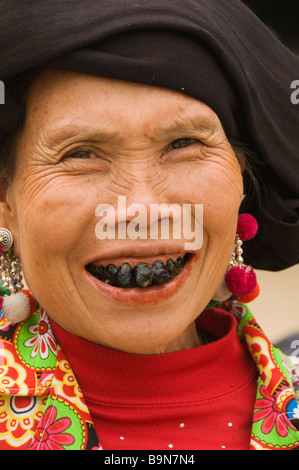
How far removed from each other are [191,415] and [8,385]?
64 cm

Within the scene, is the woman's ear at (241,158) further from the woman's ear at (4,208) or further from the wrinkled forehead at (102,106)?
the woman's ear at (4,208)

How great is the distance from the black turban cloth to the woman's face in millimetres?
56

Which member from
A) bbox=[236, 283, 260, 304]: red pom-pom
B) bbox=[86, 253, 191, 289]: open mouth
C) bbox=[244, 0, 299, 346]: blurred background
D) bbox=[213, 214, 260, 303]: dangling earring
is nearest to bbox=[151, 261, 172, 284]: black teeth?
bbox=[86, 253, 191, 289]: open mouth

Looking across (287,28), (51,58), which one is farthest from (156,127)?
(287,28)

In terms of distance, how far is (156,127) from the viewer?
1.83 meters

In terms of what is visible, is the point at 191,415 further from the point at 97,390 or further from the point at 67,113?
the point at 67,113

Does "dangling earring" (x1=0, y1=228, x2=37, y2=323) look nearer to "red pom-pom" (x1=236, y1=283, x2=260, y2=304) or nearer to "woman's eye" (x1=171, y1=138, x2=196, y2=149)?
"woman's eye" (x1=171, y1=138, x2=196, y2=149)

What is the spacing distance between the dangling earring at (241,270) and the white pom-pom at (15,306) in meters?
0.75

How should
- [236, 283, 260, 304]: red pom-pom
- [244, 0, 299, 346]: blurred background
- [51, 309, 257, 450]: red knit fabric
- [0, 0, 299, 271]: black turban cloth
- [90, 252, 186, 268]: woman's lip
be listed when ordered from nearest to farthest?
[0, 0, 299, 271]: black turban cloth → [90, 252, 186, 268]: woman's lip → [51, 309, 257, 450]: red knit fabric → [236, 283, 260, 304]: red pom-pom → [244, 0, 299, 346]: blurred background

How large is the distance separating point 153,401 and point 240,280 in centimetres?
55

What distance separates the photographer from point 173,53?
72.4 inches

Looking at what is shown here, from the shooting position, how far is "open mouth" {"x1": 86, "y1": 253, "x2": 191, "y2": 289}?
1.87 metres

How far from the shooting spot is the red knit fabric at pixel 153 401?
2.09 metres
